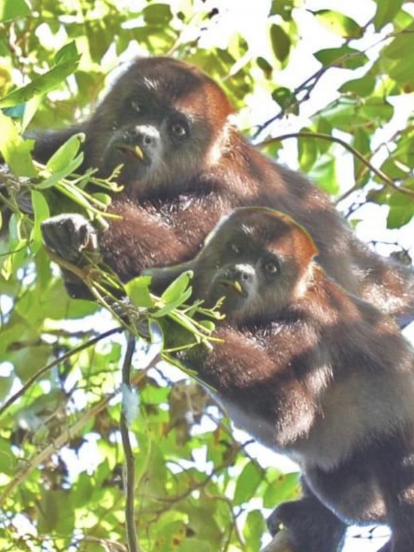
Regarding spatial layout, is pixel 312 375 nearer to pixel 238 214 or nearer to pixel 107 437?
pixel 238 214

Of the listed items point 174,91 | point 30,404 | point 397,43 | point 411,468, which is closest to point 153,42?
point 174,91

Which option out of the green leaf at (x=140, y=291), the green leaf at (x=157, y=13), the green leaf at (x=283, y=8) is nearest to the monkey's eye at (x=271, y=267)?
the green leaf at (x=283, y=8)

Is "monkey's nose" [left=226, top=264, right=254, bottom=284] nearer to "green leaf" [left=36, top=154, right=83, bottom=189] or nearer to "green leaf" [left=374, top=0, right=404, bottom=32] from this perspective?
"green leaf" [left=374, top=0, right=404, bottom=32]

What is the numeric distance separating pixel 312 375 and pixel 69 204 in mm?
1236

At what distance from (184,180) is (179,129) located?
0.17m

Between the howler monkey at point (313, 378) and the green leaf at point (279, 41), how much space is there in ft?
1.69

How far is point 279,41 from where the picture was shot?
3.64 metres

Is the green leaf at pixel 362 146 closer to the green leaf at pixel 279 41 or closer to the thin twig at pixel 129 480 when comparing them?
the green leaf at pixel 279 41

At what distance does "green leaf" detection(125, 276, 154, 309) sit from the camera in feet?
6.11

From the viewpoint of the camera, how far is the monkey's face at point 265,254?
3.40 metres

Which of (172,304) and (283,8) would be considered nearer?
(172,304)

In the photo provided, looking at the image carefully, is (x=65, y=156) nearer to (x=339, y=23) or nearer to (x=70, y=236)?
(x=70, y=236)

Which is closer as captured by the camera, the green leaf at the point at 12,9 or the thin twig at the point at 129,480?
the green leaf at the point at 12,9

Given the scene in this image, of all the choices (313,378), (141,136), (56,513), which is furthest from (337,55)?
(56,513)
